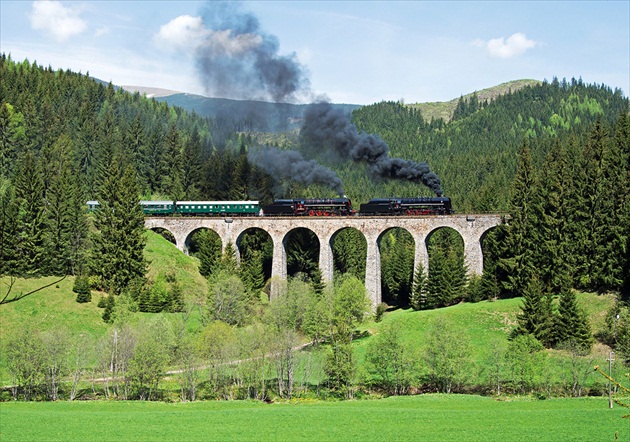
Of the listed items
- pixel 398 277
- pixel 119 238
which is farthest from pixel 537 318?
pixel 119 238

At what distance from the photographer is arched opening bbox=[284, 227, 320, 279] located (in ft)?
348

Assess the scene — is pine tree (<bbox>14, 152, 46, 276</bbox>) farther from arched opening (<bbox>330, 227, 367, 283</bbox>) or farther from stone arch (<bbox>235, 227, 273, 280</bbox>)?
arched opening (<bbox>330, 227, 367, 283</bbox>)

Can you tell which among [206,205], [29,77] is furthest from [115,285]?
[29,77]

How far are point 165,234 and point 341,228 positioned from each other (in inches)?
1196

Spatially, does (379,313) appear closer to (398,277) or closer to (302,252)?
(398,277)

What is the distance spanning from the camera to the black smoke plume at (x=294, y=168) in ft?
376

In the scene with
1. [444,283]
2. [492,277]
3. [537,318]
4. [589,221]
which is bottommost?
[537,318]

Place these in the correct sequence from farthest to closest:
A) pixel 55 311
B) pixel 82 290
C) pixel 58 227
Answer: pixel 58 227, pixel 82 290, pixel 55 311

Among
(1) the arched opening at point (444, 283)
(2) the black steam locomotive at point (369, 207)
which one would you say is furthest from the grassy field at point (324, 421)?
(2) the black steam locomotive at point (369, 207)

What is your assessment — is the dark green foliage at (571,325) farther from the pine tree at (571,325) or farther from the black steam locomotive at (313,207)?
the black steam locomotive at (313,207)

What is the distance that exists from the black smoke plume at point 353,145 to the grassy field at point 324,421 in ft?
173

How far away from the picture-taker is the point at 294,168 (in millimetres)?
122625

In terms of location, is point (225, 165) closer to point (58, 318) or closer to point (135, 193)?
point (135, 193)

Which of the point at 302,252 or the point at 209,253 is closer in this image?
the point at 209,253
